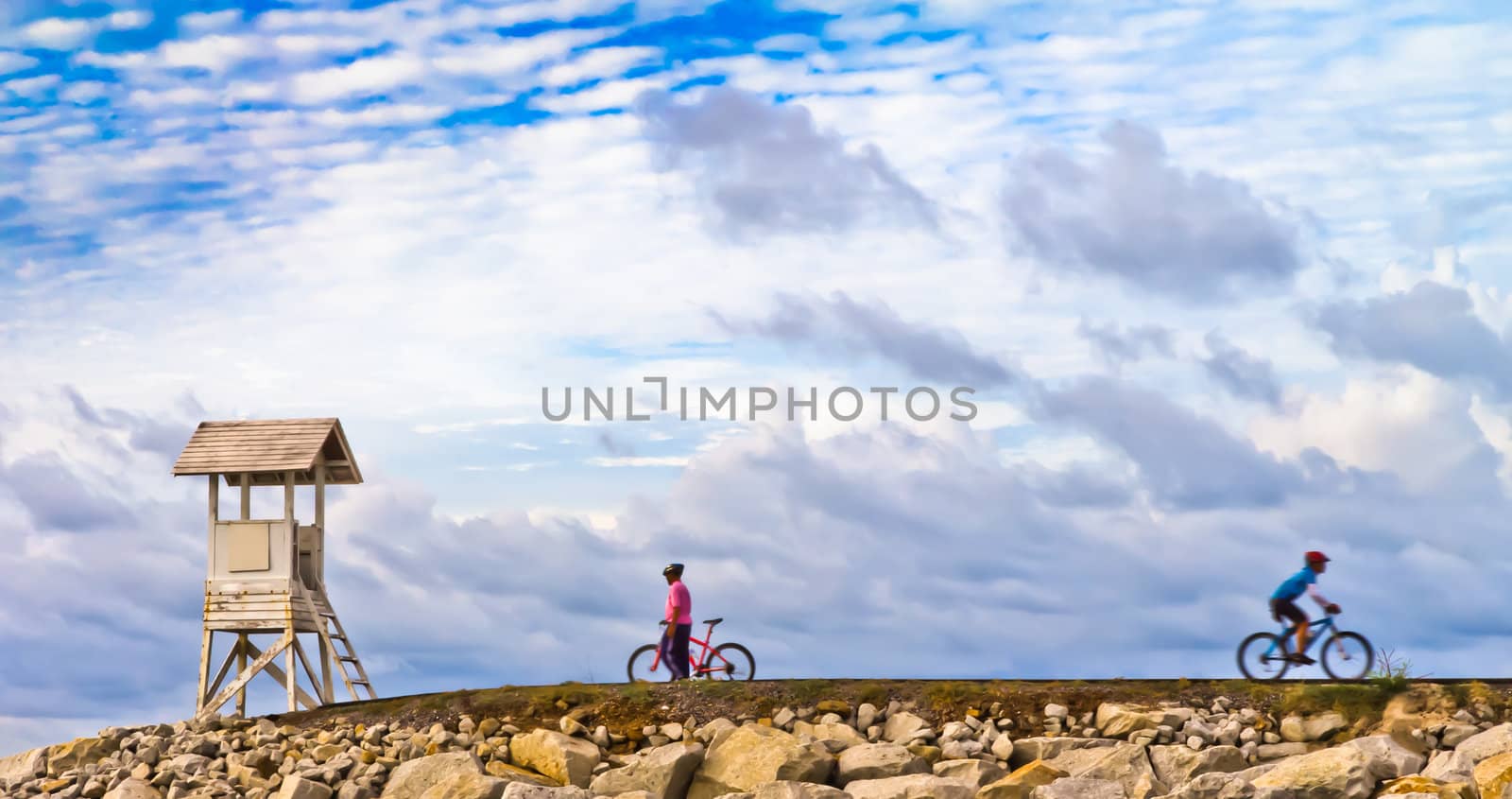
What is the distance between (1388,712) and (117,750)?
19.7 m

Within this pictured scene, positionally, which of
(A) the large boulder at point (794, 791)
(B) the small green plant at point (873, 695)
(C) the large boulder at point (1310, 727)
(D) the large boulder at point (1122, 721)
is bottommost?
(A) the large boulder at point (794, 791)

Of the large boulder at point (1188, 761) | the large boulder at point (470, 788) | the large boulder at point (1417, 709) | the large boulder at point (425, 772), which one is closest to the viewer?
the large boulder at point (1188, 761)

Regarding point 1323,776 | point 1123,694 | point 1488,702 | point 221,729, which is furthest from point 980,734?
point 221,729

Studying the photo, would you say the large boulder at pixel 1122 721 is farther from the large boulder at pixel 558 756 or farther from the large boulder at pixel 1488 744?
the large boulder at pixel 558 756

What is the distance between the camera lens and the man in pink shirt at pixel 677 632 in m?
24.3

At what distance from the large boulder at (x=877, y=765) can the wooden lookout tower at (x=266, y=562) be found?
36.5 feet

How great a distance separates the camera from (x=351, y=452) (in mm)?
29734

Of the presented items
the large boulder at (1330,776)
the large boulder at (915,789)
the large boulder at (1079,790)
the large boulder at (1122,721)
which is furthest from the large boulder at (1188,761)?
the large boulder at (915,789)

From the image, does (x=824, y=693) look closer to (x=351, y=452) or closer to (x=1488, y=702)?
(x=1488, y=702)

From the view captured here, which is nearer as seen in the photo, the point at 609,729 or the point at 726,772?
the point at 726,772

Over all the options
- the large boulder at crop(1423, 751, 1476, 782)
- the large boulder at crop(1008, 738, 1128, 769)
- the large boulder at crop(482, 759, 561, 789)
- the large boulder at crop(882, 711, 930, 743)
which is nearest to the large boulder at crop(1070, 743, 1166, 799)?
the large boulder at crop(1008, 738, 1128, 769)

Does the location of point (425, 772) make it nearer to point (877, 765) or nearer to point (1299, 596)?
point (877, 765)

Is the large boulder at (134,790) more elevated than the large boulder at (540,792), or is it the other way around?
the large boulder at (540,792)

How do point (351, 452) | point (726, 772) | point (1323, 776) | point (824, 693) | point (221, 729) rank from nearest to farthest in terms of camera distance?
Answer: point (1323, 776), point (726, 772), point (824, 693), point (221, 729), point (351, 452)
